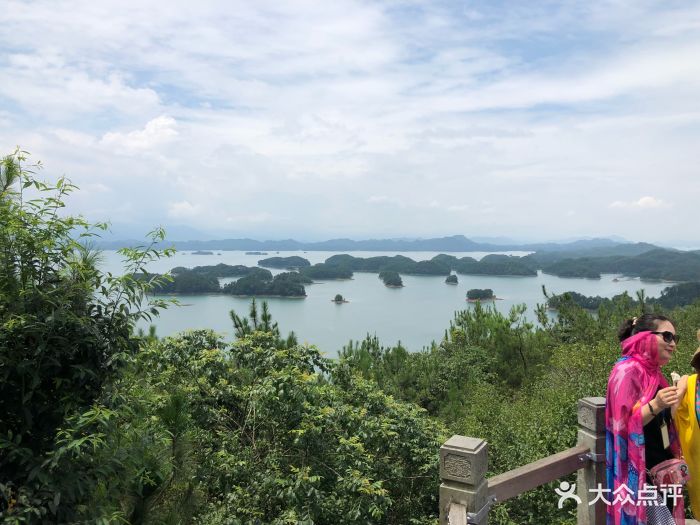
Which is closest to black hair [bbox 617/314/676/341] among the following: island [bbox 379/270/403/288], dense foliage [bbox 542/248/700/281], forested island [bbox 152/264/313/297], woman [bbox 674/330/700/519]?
woman [bbox 674/330/700/519]

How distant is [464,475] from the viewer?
2289 millimetres

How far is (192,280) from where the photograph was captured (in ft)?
146

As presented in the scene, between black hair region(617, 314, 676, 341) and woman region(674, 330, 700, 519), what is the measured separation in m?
0.22

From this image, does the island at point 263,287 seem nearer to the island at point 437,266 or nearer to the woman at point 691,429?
the island at point 437,266

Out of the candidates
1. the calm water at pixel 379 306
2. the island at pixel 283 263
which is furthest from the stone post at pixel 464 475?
the island at pixel 283 263

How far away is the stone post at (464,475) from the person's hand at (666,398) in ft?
2.79

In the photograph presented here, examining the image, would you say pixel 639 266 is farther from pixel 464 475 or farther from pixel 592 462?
pixel 464 475

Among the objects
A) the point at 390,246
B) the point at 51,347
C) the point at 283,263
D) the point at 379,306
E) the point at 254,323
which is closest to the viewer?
the point at 51,347

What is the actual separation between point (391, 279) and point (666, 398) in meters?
81.8

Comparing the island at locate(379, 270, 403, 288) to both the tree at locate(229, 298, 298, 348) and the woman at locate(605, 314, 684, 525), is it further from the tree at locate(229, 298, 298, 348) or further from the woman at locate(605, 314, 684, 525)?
the woman at locate(605, 314, 684, 525)

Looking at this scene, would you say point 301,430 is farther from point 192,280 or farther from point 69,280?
point 192,280

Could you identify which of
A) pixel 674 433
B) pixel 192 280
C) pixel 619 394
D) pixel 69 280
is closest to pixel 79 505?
pixel 69 280

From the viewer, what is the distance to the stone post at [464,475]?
2270mm

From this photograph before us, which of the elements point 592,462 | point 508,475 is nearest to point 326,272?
point 592,462
